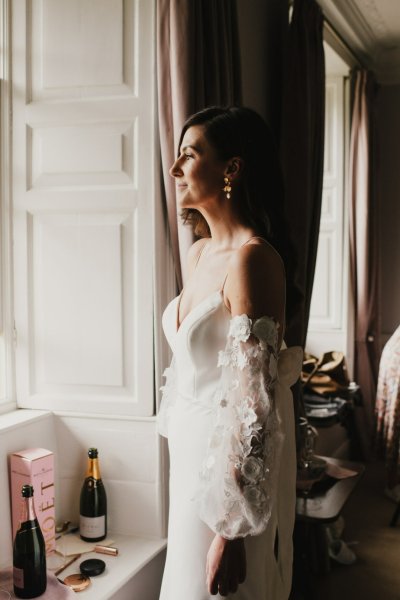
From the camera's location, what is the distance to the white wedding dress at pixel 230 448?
4.22ft

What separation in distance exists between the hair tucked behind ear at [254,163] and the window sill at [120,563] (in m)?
1.03

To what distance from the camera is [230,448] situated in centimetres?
130

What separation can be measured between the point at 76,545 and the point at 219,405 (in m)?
0.95

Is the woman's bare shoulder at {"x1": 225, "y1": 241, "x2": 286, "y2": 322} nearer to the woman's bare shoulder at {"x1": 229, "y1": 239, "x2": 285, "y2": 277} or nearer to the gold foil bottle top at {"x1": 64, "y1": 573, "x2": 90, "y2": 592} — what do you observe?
the woman's bare shoulder at {"x1": 229, "y1": 239, "x2": 285, "y2": 277}

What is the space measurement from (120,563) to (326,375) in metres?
2.05

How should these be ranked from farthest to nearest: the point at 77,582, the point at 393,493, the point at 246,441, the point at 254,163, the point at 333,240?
1. the point at 333,240
2. the point at 393,493
3. the point at 77,582
4. the point at 254,163
5. the point at 246,441

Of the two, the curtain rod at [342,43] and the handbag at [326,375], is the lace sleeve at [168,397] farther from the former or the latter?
the curtain rod at [342,43]

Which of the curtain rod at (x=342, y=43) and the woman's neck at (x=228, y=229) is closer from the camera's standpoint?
the woman's neck at (x=228, y=229)

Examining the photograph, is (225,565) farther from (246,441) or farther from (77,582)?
(77,582)

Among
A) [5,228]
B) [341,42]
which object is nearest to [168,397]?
[5,228]

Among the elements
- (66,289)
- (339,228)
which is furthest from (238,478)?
(339,228)

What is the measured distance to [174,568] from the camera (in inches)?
57.1

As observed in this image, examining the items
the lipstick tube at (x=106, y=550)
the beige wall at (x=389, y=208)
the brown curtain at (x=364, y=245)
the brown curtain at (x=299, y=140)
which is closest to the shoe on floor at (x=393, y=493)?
the brown curtain at (x=364, y=245)

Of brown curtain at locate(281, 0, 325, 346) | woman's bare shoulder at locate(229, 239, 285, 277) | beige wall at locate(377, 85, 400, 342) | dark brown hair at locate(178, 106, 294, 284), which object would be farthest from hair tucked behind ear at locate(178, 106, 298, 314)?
beige wall at locate(377, 85, 400, 342)
